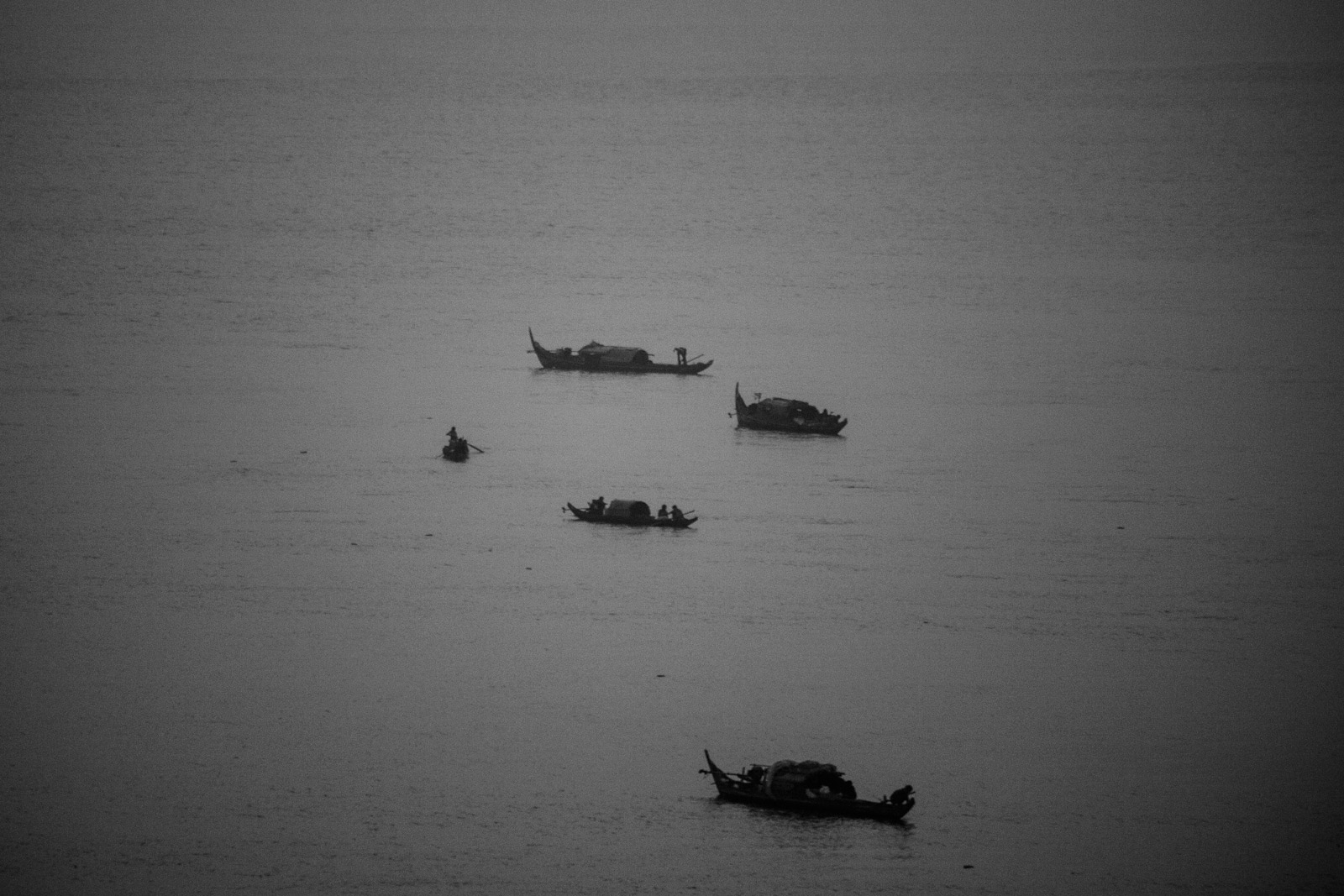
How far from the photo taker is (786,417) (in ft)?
76.5

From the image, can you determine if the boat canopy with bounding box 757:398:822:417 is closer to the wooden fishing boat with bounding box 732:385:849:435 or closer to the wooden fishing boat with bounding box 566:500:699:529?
the wooden fishing boat with bounding box 732:385:849:435

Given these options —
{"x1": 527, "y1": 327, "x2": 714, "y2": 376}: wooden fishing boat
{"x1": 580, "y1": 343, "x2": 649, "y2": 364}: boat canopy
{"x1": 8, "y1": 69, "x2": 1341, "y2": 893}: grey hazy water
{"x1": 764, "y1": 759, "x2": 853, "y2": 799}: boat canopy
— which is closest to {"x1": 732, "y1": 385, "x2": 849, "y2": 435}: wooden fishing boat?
{"x1": 8, "y1": 69, "x2": 1341, "y2": 893}: grey hazy water

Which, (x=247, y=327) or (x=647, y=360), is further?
(x=247, y=327)

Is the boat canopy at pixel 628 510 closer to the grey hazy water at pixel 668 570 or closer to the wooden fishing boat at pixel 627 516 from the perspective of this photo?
the wooden fishing boat at pixel 627 516

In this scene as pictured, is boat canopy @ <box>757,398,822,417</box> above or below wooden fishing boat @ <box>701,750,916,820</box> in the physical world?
above

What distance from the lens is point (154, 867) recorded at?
11.9 m

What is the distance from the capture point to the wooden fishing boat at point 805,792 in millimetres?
12117

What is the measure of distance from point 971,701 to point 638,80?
70.6 metres

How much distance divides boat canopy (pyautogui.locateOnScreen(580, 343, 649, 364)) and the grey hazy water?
92cm

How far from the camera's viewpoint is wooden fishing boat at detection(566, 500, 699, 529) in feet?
61.8

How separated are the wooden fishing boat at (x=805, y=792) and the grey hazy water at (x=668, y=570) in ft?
0.52

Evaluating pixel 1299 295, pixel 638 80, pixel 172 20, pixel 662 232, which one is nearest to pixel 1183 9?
pixel 638 80

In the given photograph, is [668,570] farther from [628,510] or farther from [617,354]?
[617,354]

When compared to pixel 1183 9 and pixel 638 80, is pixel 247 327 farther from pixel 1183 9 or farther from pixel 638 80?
pixel 1183 9
